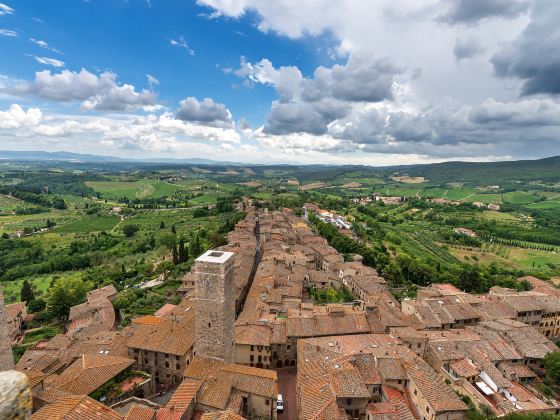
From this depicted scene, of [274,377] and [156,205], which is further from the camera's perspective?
[156,205]

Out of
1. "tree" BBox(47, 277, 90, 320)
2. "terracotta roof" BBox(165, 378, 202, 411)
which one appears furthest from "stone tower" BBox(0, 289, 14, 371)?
"tree" BBox(47, 277, 90, 320)

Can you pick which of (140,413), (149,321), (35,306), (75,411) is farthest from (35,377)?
(35,306)

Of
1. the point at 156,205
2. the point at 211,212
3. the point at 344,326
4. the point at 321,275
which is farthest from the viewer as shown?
the point at 156,205

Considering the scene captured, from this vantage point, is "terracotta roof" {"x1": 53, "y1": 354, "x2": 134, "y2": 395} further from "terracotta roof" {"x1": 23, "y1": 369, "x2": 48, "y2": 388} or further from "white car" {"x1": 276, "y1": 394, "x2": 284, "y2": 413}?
"white car" {"x1": 276, "y1": 394, "x2": 284, "y2": 413}

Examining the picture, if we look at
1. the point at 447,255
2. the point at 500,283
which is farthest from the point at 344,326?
the point at 447,255

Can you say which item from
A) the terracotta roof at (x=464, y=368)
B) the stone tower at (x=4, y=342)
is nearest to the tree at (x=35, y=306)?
the stone tower at (x=4, y=342)

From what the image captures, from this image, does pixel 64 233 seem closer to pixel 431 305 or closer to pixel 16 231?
pixel 16 231

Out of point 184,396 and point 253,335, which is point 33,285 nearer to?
point 253,335
